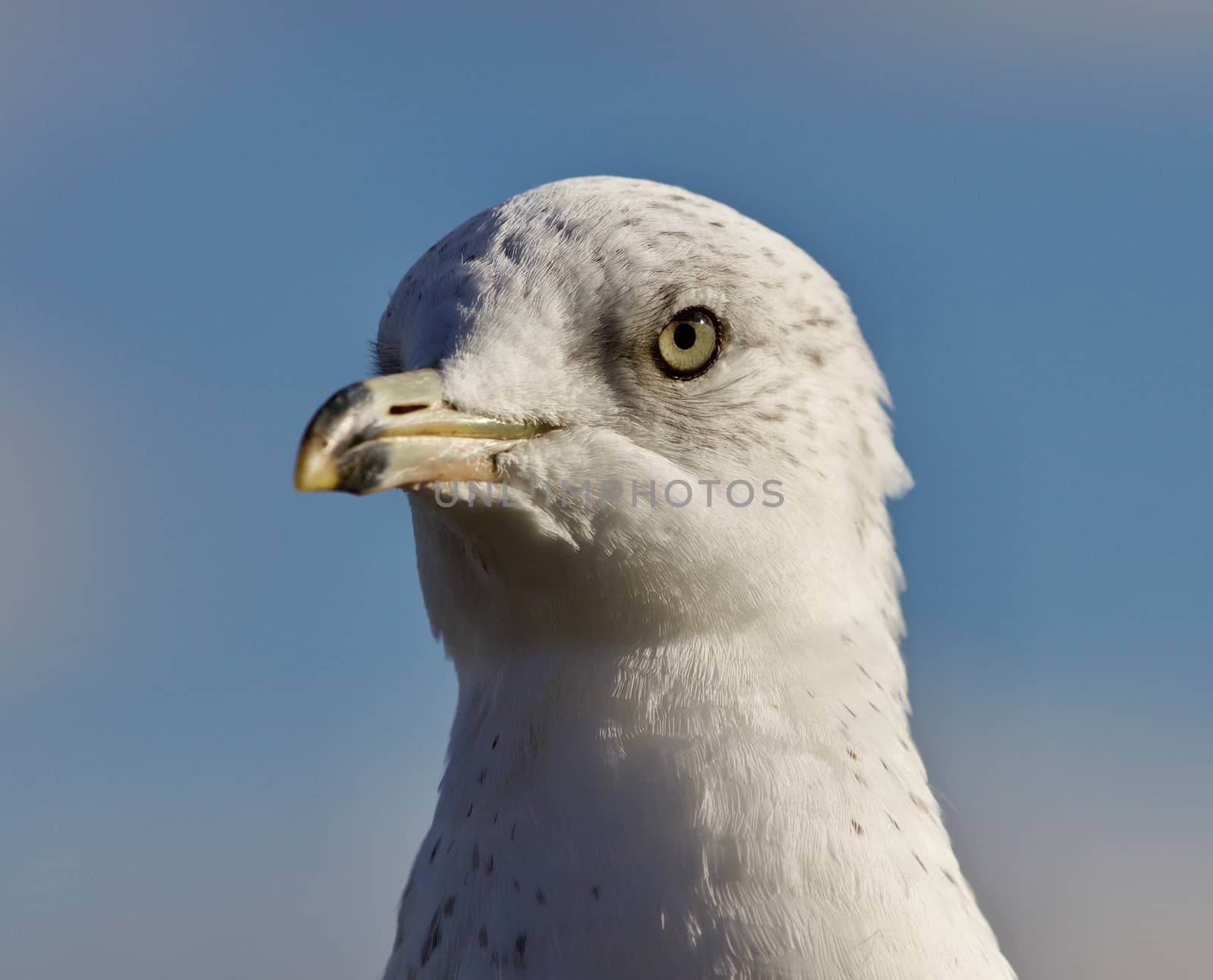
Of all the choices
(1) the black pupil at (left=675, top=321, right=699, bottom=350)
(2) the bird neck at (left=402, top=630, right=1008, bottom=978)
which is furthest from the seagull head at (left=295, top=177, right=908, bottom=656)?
(2) the bird neck at (left=402, top=630, right=1008, bottom=978)

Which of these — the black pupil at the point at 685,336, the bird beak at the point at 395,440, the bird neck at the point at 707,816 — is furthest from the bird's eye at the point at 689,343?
the bird neck at the point at 707,816

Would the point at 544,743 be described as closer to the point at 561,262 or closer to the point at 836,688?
the point at 836,688

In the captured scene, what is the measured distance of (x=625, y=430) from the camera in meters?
3.21

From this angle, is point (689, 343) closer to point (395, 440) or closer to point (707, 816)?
point (395, 440)

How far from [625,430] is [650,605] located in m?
0.40

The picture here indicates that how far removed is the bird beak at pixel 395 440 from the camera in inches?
109

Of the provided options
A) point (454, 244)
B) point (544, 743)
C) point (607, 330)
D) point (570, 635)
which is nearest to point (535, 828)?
point (544, 743)

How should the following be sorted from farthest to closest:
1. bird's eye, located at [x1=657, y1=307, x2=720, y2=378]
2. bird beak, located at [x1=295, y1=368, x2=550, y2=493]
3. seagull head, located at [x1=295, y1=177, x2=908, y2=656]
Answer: bird's eye, located at [x1=657, y1=307, x2=720, y2=378] < seagull head, located at [x1=295, y1=177, x2=908, y2=656] < bird beak, located at [x1=295, y1=368, x2=550, y2=493]

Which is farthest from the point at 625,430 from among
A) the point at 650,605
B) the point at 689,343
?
the point at 650,605

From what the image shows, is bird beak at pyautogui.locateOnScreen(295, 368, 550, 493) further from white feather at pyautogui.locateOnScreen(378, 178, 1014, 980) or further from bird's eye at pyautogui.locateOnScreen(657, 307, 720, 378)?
bird's eye at pyautogui.locateOnScreen(657, 307, 720, 378)

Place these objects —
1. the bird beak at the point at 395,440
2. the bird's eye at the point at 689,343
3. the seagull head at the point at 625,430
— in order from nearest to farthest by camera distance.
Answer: the bird beak at the point at 395,440
the seagull head at the point at 625,430
the bird's eye at the point at 689,343

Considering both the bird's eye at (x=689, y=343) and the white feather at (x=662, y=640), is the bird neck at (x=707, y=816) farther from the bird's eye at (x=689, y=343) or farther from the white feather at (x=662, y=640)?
the bird's eye at (x=689, y=343)

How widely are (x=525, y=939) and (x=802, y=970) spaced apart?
540 millimetres

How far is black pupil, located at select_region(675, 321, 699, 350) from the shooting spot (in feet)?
10.8
